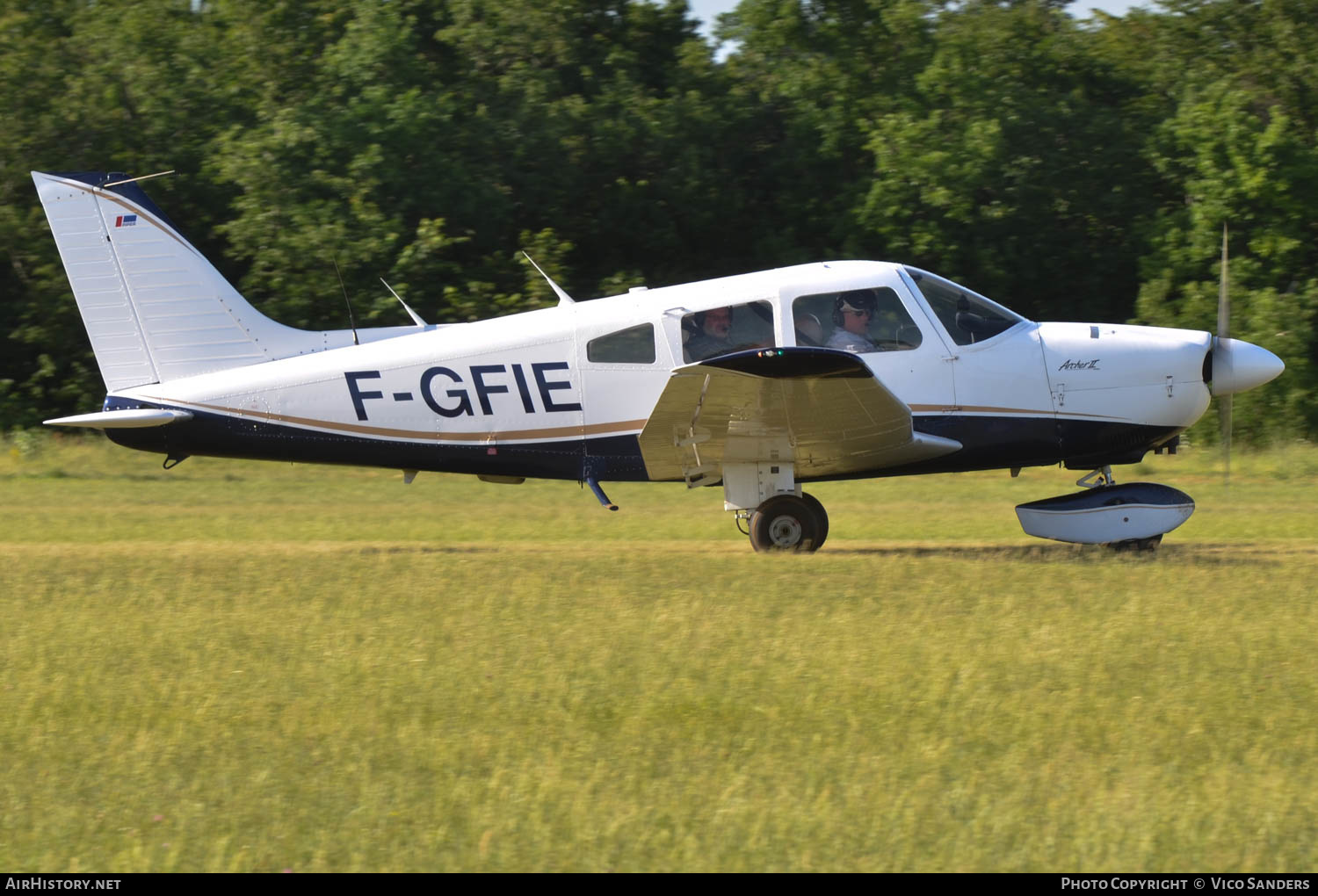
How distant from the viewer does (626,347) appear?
371 inches

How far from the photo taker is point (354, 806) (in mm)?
4312

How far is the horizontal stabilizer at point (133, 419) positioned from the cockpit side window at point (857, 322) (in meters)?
4.33

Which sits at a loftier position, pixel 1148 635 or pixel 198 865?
pixel 198 865

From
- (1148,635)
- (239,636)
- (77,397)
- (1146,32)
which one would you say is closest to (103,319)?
(239,636)

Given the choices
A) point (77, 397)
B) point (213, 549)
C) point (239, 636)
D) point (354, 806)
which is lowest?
point (77, 397)

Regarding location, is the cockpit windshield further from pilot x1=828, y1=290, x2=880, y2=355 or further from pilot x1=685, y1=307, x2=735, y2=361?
pilot x1=685, y1=307, x2=735, y2=361

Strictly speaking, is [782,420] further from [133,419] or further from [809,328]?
[133,419]

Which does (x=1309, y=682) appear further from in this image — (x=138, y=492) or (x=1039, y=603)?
(x=138, y=492)

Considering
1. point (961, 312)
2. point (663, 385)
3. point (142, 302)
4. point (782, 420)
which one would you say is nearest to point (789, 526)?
point (782, 420)

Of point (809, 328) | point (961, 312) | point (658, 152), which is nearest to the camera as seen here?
point (809, 328)

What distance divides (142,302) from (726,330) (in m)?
4.20

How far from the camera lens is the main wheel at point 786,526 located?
Answer: 9.52 meters

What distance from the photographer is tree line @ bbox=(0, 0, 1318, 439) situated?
67.4 ft

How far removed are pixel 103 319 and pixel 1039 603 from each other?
6.71 meters
